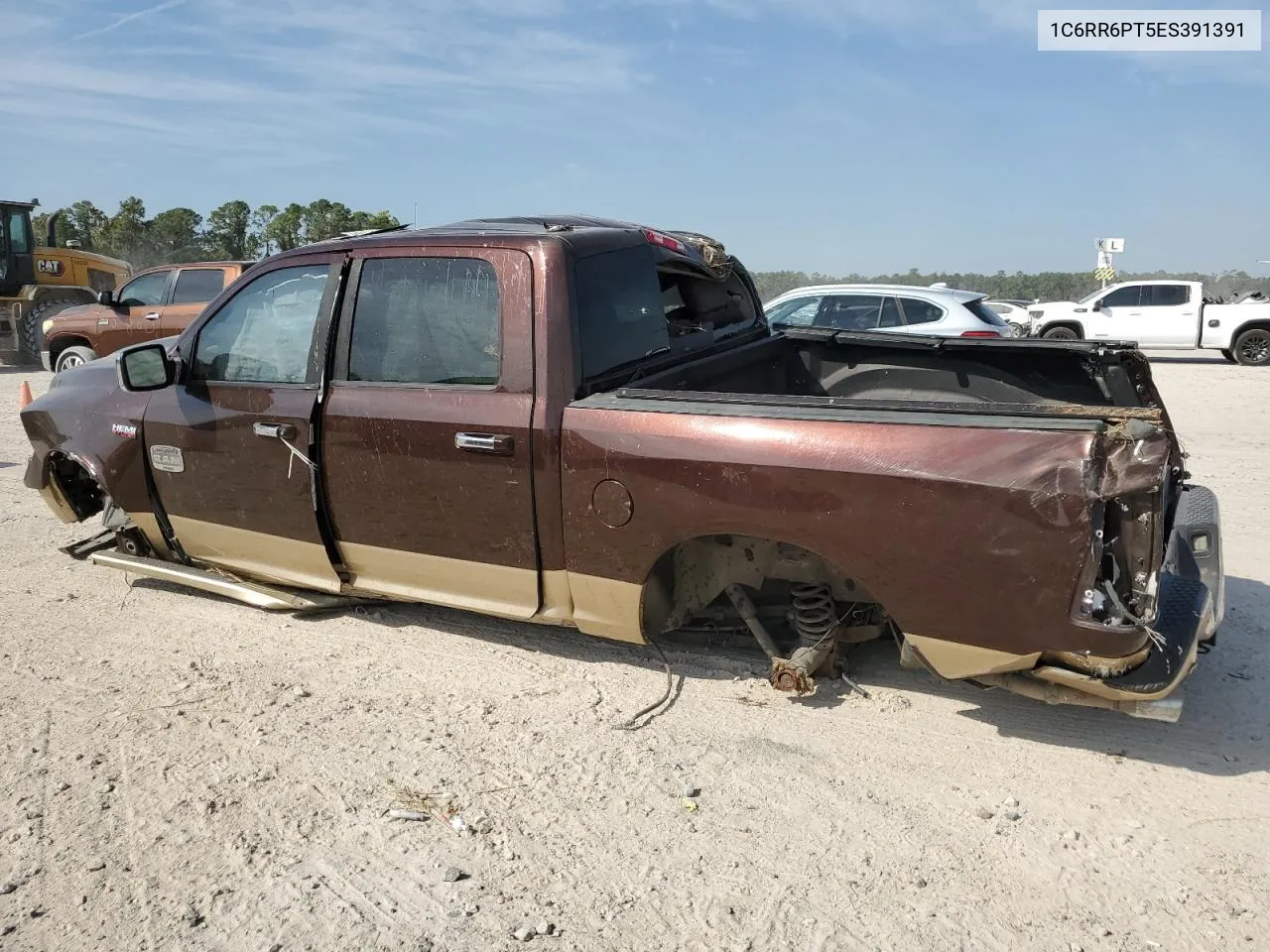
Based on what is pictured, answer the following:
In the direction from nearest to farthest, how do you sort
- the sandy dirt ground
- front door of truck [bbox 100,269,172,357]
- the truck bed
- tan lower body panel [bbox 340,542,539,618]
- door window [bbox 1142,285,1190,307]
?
the sandy dirt ground → the truck bed → tan lower body panel [bbox 340,542,539,618] → front door of truck [bbox 100,269,172,357] → door window [bbox 1142,285,1190,307]

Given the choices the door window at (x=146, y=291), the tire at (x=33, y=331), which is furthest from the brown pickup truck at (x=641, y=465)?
the tire at (x=33, y=331)

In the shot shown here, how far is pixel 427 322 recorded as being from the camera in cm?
402

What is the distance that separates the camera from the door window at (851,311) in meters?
11.6

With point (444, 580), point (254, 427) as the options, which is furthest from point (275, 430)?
point (444, 580)

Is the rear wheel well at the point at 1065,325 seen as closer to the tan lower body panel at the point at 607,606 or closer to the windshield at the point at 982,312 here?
the windshield at the point at 982,312

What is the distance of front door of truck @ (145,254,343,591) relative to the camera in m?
4.29

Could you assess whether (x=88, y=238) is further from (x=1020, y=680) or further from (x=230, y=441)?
(x=1020, y=680)

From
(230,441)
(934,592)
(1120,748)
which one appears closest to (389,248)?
(230,441)

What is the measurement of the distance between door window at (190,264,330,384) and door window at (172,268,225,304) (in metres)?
9.43

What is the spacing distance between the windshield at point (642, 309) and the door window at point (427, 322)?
0.37m

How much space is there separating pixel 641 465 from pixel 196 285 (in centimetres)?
1178

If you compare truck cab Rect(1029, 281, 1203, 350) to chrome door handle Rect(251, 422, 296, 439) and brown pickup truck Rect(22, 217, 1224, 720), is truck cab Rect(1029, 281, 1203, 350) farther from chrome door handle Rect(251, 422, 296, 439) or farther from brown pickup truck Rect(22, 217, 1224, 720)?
chrome door handle Rect(251, 422, 296, 439)

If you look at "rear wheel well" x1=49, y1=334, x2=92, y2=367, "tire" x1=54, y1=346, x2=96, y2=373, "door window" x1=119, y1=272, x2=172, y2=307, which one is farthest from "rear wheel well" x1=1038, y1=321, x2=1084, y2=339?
"rear wheel well" x1=49, y1=334, x2=92, y2=367

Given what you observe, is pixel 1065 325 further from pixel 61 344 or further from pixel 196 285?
pixel 61 344
